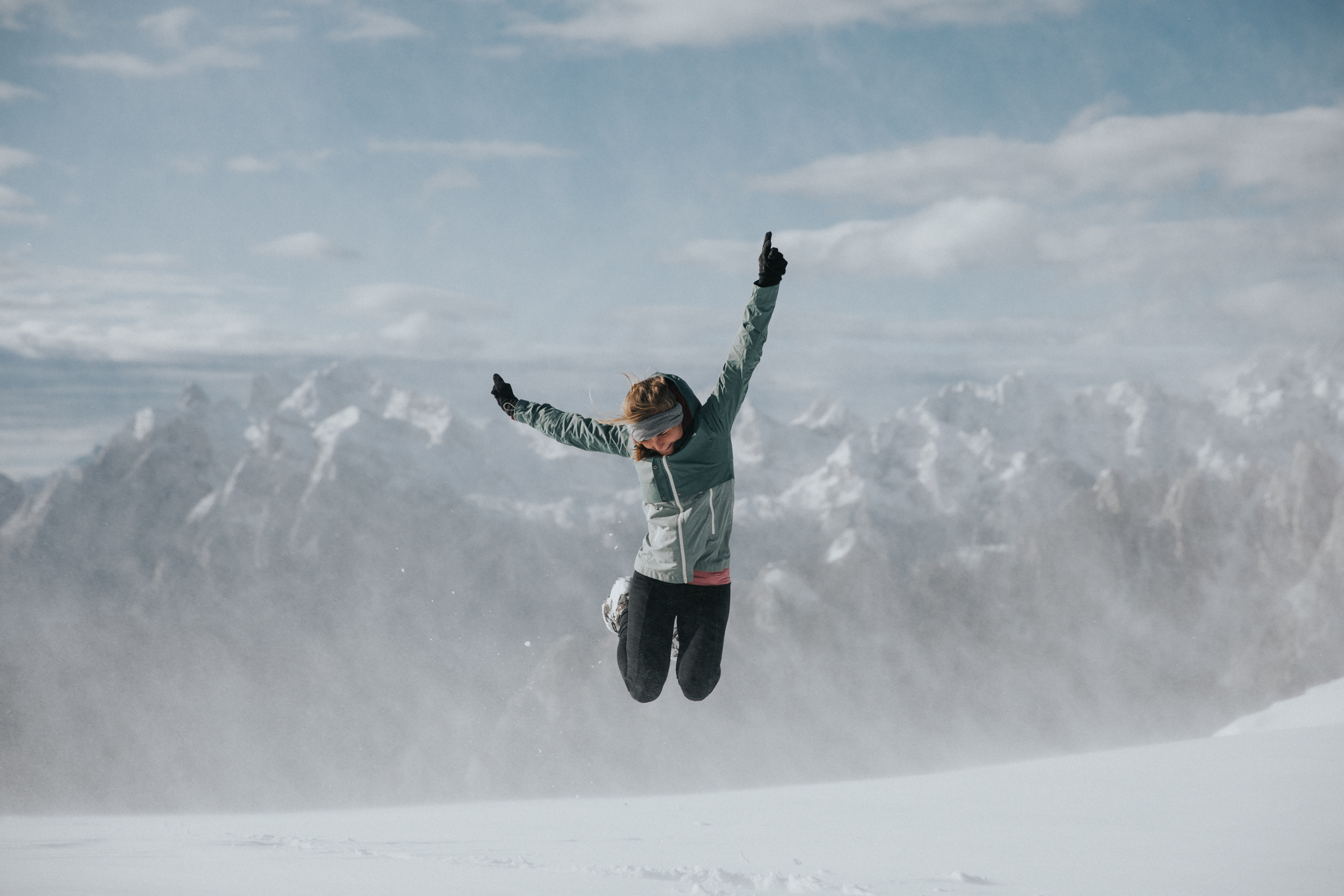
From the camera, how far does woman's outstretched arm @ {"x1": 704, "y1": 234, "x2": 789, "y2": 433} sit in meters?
7.72

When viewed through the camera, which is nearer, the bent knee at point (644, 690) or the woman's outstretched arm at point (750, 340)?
the woman's outstretched arm at point (750, 340)

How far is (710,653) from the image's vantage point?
838 cm

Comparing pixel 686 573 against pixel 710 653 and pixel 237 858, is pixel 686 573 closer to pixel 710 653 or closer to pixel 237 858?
pixel 710 653

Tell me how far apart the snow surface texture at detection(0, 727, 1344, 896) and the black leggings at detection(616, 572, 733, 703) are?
163 inches

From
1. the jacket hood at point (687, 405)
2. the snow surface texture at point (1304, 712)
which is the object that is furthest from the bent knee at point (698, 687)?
the snow surface texture at point (1304, 712)

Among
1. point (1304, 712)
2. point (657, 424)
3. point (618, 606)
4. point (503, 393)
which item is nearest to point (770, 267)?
point (657, 424)

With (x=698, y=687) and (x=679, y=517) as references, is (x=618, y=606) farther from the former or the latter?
(x=679, y=517)

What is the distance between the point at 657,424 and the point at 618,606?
221 centimetres

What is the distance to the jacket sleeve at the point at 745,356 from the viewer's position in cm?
772

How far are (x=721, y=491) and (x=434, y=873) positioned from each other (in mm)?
8025

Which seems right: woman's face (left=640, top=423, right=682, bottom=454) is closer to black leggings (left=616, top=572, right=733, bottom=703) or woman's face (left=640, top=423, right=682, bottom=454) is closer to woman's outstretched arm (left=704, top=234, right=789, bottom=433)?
woman's outstretched arm (left=704, top=234, right=789, bottom=433)

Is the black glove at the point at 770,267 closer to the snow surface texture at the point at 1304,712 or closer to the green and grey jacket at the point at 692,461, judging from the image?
the green and grey jacket at the point at 692,461

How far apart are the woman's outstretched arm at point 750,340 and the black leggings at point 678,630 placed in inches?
64.3

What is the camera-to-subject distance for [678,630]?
8.58m
